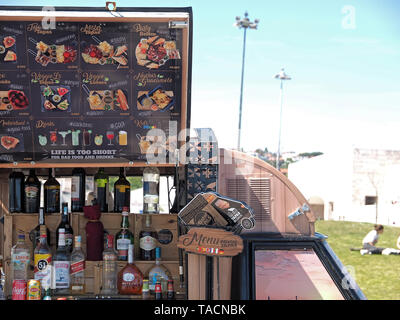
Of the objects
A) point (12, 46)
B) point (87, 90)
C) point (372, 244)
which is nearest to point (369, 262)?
point (372, 244)

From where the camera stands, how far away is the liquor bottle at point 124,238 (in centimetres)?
350

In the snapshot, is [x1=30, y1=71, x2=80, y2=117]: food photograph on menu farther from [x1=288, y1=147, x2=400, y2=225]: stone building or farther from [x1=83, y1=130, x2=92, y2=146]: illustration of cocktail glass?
[x1=288, y1=147, x2=400, y2=225]: stone building

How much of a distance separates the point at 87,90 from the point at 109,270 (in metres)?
1.29

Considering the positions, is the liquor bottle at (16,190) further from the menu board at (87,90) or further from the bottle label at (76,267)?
the bottle label at (76,267)

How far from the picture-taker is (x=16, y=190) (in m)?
3.88

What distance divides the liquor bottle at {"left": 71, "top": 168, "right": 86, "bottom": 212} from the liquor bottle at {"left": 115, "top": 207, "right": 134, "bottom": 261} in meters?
0.39

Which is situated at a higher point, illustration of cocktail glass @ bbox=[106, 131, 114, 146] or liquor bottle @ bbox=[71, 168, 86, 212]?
illustration of cocktail glass @ bbox=[106, 131, 114, 146]

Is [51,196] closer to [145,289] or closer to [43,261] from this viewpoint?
[43,261]

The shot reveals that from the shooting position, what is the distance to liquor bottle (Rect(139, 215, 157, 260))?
354cm

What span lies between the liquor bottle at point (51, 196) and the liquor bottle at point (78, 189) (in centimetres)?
15

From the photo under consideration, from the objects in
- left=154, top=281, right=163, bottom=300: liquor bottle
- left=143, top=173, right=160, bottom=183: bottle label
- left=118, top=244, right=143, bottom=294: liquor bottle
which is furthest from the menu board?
left=154, top=281, right=163, bottom=300: liquor bottle

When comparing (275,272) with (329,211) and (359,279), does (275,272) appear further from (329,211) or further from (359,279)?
(329,211)

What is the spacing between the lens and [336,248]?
17.2 m

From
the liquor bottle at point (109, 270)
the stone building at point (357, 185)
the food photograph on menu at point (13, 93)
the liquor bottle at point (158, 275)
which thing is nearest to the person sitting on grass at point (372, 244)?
the stone building at point (357, 185)
